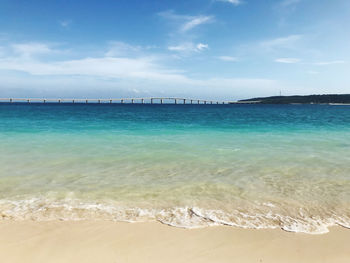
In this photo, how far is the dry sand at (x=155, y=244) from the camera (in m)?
3.45

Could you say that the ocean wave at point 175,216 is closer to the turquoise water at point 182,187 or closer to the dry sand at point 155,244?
the turquoise water at point 182,187

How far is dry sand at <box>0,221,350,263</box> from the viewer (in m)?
3.45

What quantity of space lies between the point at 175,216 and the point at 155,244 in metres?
0.93

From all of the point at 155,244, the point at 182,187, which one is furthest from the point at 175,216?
the point at 182,187

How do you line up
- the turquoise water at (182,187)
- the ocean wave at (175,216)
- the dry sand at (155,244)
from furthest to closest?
the turquoise water at (182,187)
the ocean wave at (175,216)
the dry sand at (155,244)

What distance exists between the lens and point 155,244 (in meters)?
3.74

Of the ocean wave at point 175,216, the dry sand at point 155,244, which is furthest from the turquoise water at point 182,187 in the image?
the dry sand at point 155,244

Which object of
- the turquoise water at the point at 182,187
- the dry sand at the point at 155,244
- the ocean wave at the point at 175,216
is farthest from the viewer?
the turquoise water at the point at 182,187

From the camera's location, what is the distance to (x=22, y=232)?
4047 mm

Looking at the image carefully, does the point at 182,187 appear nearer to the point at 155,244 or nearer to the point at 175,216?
the point at 175,216

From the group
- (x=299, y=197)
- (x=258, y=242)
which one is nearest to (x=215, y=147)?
(x=299, y=197)

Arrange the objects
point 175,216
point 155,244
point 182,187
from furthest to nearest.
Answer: point 182,187 < point 175,216 < point 155,244

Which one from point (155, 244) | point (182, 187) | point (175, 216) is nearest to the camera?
point (155, 244)

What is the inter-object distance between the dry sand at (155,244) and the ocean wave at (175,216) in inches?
7.3
